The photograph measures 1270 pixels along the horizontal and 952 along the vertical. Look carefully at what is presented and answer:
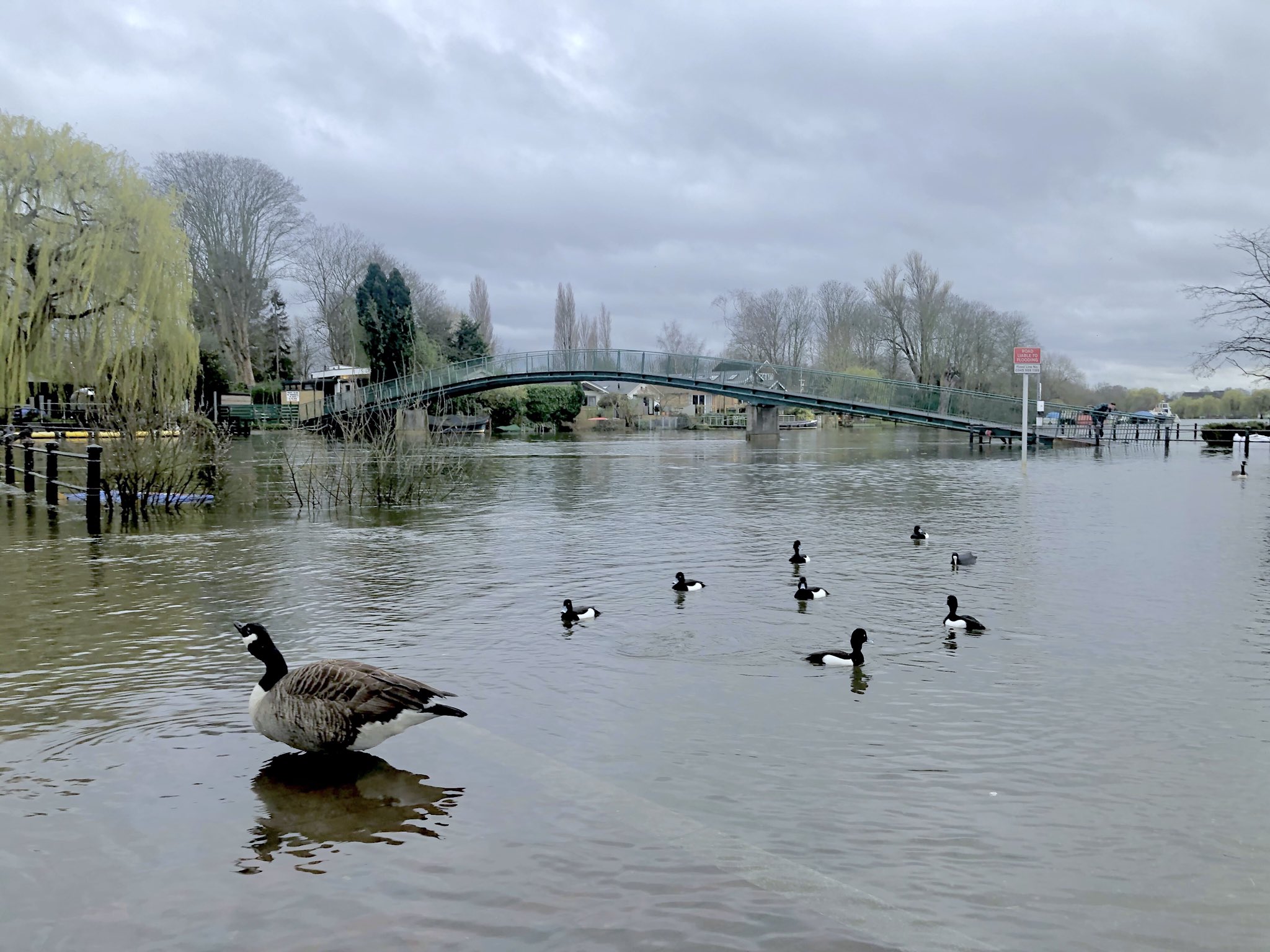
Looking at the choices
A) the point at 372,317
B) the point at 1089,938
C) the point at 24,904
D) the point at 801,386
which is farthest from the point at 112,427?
the point at 372,317

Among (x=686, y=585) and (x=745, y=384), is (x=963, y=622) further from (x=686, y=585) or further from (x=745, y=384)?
(x=745, y=384)

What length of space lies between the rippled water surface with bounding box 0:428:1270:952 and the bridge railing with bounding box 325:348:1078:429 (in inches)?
1439

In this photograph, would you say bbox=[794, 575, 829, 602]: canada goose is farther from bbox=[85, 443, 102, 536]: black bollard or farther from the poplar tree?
the poplar tree

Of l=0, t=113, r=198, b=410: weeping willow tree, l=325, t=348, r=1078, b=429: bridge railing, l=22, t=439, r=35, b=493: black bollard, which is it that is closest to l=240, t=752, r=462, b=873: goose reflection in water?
l=22, t=439, r=35, b=493: black bollard

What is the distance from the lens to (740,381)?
52.0m

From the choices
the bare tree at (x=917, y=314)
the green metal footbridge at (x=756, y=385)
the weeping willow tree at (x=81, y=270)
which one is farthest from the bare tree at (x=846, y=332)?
the weeping willow tree at (x=81, y=270)

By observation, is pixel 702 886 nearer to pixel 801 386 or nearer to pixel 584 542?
pixel 584 542

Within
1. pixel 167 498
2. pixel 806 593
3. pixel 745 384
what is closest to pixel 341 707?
pixel 806 593

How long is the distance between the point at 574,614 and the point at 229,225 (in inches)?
2396

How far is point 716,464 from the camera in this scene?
3750cm

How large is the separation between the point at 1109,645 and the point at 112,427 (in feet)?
55.9

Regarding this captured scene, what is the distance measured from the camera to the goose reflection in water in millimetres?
4719

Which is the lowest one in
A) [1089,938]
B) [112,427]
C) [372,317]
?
[1089,938]

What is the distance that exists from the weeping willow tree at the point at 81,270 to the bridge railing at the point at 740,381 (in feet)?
55.0
